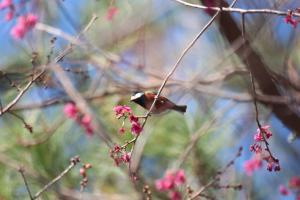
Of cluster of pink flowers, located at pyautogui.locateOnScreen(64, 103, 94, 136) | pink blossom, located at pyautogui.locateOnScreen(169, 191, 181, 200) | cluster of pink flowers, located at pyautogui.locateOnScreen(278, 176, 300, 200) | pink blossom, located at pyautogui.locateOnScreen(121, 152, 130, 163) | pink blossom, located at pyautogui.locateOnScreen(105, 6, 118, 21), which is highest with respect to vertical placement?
pink blossom, located at pyautogui.locateOnScreen(105, 6, 118, 21)

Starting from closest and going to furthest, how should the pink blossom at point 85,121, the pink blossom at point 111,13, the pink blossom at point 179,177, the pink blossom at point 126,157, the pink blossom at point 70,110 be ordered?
the pink blossom at point 126,157
the pink blossom at point 179,177
the pink blossom at point 85,121
the pink blossom at point 70,110
the pink blossom at point 111,13

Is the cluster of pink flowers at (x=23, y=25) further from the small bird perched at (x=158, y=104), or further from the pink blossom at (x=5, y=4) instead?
the small bird perched at (x=158, y=104)

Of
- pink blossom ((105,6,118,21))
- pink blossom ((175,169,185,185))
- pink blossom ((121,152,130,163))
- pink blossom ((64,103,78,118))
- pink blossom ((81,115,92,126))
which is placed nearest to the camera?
pink blossom ((121,152,130,163))

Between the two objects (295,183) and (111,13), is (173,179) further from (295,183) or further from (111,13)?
(111,13)

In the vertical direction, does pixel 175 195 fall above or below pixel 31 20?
below

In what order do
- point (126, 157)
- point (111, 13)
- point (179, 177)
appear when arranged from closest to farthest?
point (126, 157)
point (179, 177)
point (111, 13)

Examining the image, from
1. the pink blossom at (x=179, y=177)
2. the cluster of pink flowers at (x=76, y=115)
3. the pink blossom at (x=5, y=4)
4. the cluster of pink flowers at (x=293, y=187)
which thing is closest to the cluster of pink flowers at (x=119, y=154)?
the pink blossom at (x=179, y=177)

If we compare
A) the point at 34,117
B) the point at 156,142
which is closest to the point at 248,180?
the point at 156,142

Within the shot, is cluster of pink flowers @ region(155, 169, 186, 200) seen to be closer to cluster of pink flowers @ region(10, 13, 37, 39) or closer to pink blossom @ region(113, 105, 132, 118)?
pink blossom @ region(113, 105, 132, 118)

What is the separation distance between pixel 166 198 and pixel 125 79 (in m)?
0.39

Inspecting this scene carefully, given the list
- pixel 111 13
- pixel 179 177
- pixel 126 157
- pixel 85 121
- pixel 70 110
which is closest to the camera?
pixel 126 157

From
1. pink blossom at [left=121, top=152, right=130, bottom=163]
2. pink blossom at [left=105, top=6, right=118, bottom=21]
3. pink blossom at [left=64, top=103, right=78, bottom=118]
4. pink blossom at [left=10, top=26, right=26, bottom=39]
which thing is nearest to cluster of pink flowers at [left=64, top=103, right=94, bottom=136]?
pink blossom at [left=64, top=103, right=78, bottom=118]

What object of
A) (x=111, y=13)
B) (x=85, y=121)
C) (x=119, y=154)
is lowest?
(x=119, y=154)

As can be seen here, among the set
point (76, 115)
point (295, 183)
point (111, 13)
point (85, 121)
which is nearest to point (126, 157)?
point (85, 121)
